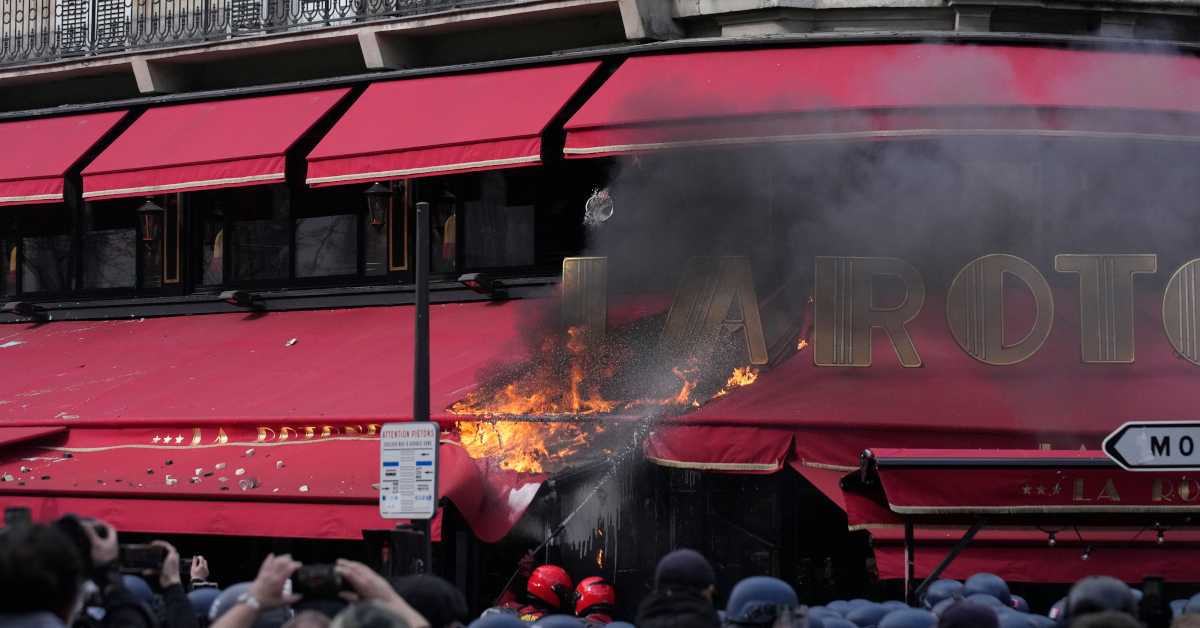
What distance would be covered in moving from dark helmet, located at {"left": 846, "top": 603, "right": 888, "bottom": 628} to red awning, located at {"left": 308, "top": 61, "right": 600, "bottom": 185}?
5440 mm

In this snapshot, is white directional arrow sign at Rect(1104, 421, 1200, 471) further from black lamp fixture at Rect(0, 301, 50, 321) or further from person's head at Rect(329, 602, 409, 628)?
black lamp fixture at Rect(0, 301, 50, 321)

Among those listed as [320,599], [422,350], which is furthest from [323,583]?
[422,350]

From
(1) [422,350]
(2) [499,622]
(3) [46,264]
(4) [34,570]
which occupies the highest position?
(3) [46,264]

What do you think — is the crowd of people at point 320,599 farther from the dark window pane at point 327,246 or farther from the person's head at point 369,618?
the dark window pane at point 327,246

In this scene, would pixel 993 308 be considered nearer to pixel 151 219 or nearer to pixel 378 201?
pixel 378 201

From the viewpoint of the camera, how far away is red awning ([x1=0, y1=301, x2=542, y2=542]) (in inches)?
479

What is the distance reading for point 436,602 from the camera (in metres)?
5.39

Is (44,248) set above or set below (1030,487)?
above

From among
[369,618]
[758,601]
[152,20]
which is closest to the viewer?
[369,618]

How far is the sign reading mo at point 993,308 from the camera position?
1245cm

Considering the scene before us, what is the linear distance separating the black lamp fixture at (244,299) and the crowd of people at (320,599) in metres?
8.70

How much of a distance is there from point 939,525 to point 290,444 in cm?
465

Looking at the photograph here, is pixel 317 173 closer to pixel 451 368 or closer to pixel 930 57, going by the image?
pixel 451 368

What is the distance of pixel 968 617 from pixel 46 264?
13.6 m
